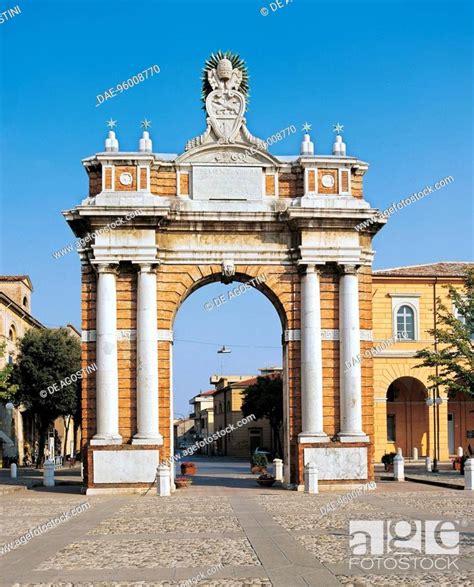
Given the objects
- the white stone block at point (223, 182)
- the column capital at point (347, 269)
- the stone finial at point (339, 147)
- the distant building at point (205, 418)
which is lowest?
the distant building at point (205, 418)

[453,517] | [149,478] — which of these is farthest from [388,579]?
[149,478]

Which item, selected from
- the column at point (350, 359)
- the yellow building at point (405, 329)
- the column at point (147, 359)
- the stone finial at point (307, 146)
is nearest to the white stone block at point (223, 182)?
the stone finial at point (307, 146)

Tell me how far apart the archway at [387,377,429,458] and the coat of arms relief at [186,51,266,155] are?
2446 centimetres

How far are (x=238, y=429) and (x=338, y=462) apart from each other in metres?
57.1

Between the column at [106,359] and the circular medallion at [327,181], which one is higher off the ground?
the circular medallion at [327,181]

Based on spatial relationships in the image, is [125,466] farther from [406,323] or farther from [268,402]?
[268,402]

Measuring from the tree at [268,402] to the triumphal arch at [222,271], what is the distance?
35.8 metres

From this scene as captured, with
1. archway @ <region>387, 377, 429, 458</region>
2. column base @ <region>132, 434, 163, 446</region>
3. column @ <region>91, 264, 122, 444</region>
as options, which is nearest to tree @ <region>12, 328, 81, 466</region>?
archway @ <region>387, 377, 429, 458</region>

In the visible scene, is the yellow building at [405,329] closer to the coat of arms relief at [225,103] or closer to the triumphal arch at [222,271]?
the triumphal arch at [222,271]

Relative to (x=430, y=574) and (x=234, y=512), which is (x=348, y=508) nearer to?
(x=234, y=512)

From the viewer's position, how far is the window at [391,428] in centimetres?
5047

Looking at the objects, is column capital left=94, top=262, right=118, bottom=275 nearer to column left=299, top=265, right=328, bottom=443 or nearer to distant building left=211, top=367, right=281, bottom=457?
column left=299, top=265, right=328, bottom=443

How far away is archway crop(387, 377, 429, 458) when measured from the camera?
50.4 m

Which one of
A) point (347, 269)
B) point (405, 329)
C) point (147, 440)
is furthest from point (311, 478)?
point (405, 329)
